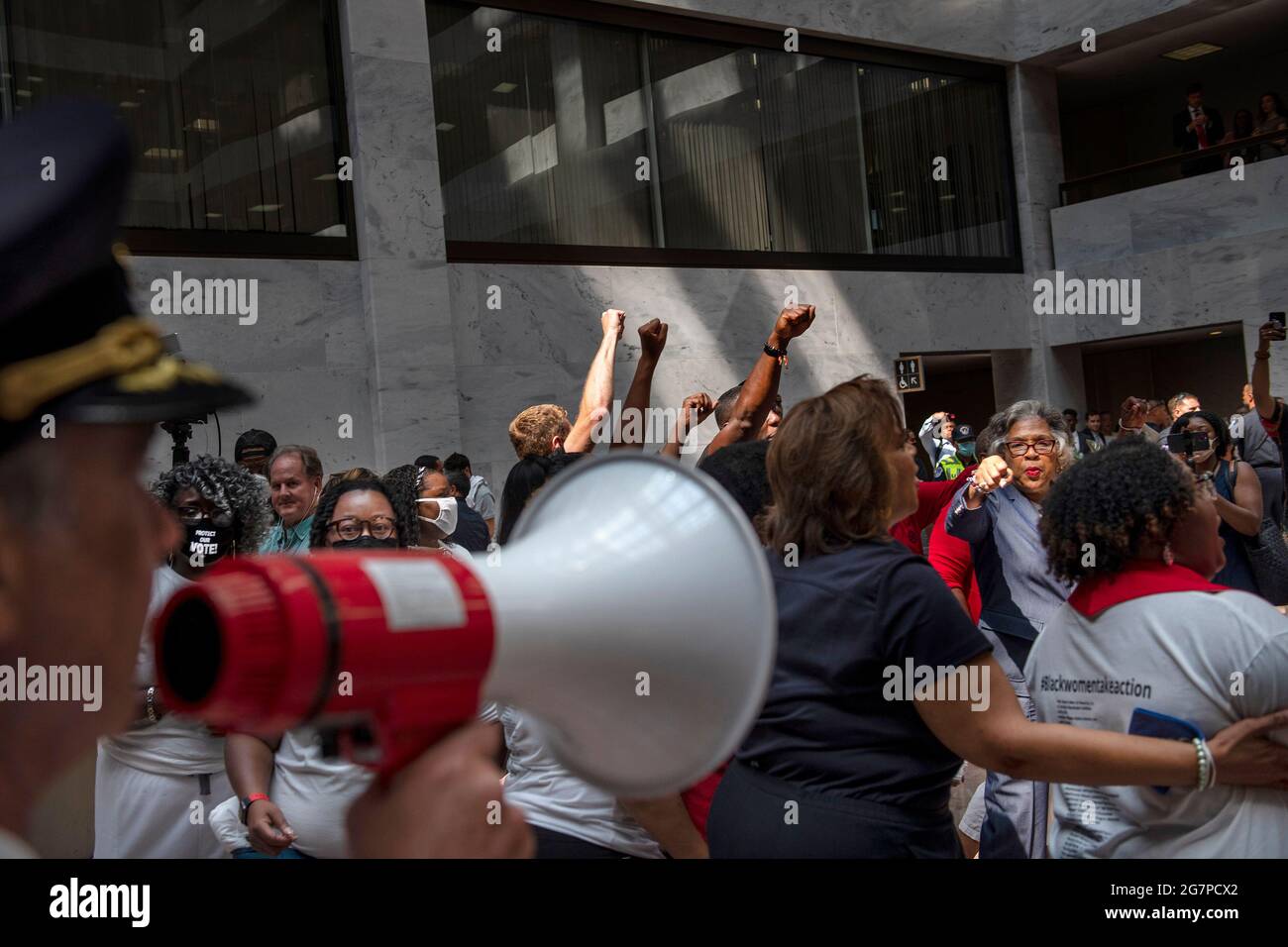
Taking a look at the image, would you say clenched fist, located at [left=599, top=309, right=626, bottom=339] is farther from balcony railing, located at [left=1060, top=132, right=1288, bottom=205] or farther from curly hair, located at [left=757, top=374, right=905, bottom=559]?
balcony railing, located at [left=1060, top=132, right=1288, bottom=205]

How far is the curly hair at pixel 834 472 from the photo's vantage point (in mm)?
2582

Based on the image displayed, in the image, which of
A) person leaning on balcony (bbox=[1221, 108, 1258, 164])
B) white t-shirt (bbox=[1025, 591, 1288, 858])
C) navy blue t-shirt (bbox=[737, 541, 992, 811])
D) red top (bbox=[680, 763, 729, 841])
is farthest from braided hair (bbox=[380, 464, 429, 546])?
person leaning on balcony (bbox=[1221, 108, 1258, 164])

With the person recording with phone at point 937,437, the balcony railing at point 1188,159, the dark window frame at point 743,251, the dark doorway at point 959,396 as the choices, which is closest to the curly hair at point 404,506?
the dark window frame at point 743,251

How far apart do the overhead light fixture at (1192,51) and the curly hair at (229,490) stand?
1604cm

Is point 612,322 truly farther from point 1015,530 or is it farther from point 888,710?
point 888,710

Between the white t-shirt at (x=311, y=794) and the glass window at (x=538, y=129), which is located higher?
the glass window at (x=538, y=129)

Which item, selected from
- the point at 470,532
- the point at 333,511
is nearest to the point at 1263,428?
the point at 470,532

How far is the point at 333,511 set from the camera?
335 cm

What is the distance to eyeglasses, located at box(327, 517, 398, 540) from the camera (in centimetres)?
327

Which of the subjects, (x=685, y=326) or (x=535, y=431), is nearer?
(x=535, y=431)

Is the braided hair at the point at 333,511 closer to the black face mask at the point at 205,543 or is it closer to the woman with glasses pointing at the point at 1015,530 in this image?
the black face mask at the point at 205,543

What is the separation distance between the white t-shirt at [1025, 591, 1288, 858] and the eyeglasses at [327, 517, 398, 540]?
1769 mm

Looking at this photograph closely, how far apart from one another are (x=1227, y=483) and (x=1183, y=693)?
3.53 metres
